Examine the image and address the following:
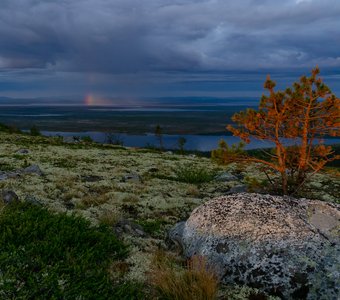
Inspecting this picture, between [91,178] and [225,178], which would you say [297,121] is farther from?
[91,178]

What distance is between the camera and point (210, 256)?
8883 mm

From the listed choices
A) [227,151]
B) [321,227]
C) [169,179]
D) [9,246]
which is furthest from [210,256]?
[169,179]

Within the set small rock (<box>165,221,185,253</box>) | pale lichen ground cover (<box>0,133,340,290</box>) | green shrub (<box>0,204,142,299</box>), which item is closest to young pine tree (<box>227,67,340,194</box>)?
pale lichen ground cover (<box>0,133,340,290</box>)

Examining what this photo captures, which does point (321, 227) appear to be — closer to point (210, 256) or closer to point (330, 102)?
point (210, 256)

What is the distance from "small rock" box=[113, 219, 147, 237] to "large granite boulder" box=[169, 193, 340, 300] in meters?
1.28

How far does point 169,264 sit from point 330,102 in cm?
833

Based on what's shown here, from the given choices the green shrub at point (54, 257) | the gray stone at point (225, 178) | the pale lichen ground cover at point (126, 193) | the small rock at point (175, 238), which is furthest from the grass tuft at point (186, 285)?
the gray stone at point (225, 178)

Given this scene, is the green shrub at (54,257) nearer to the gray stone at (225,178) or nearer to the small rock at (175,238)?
the small rock at (175,238)

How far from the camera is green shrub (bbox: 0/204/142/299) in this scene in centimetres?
682

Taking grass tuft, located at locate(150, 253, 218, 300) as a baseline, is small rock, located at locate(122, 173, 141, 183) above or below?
below

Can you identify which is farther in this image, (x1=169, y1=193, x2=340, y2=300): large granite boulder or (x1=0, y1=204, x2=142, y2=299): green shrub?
(x1=169, y1=193, x2=340, y2=300): large granite boulder

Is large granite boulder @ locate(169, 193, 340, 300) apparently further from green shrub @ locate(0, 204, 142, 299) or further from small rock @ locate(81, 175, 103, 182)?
small rock @ locate(81, 175, 103, 182)

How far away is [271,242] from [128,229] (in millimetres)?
4646

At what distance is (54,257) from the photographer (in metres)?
8.00
